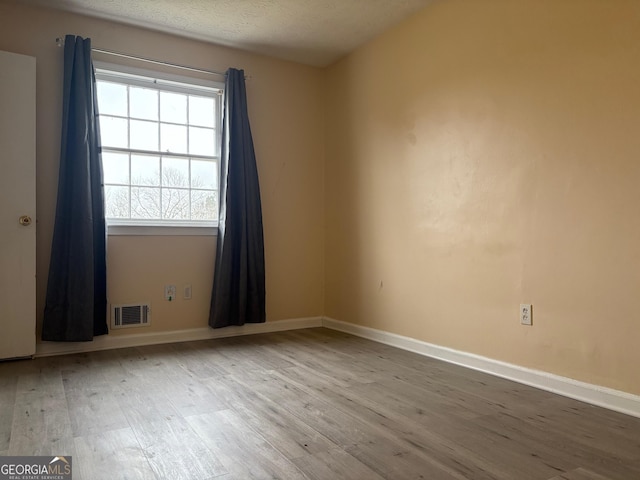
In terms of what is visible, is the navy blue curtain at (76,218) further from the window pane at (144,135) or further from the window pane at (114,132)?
the window pane at (144,135)

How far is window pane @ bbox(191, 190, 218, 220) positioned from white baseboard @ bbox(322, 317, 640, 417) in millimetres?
1684

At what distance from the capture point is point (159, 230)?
12.6ft

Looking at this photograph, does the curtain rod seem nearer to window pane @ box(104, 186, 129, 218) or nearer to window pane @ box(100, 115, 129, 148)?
window pane @ box(100, 115, 129, 148)

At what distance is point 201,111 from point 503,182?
2.60 m

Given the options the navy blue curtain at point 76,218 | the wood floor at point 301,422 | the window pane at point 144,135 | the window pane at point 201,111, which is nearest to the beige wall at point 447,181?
the navy blue curtain at point 76,218

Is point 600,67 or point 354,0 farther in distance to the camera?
point 354,0

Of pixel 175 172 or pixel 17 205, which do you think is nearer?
pixel 17 205

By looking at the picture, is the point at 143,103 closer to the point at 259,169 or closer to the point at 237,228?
the point at 259,169

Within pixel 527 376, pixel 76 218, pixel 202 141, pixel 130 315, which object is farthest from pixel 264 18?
pixel 527 376

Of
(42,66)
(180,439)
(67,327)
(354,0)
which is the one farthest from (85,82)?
(180,439)

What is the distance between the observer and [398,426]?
210 cm

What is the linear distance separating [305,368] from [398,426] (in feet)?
3.58

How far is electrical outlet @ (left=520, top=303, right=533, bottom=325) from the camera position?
108 inches

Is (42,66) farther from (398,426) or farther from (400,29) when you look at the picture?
(398,426)
